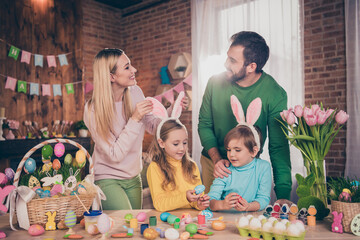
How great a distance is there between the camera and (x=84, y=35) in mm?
5156

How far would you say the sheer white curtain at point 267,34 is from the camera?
3.51 meters

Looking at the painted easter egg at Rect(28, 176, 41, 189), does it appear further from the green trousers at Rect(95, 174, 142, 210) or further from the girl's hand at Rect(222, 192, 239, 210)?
the girl's hand at Rect(222, 192, 239, 210)

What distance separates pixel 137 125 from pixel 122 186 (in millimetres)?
400

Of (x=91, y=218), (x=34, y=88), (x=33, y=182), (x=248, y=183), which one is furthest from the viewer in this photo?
(x=34, y=88)

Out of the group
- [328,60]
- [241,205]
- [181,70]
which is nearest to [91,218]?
[241,205]

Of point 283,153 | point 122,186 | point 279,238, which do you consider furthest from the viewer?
point 122,186

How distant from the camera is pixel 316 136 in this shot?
1478 mm

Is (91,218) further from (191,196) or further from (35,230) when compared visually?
(191,196)

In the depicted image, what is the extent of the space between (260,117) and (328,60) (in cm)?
227

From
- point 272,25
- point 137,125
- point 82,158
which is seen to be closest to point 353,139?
point 272,25

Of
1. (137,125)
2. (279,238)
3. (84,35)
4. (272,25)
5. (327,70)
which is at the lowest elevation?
(279,238)

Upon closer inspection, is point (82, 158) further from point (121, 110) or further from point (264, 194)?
point (264, 194)

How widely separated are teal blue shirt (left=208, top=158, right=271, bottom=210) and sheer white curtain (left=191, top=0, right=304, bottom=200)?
1.96m

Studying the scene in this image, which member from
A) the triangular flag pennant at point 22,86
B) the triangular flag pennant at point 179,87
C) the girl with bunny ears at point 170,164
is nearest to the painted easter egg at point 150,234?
the girl with bunny ears at point 170,164
